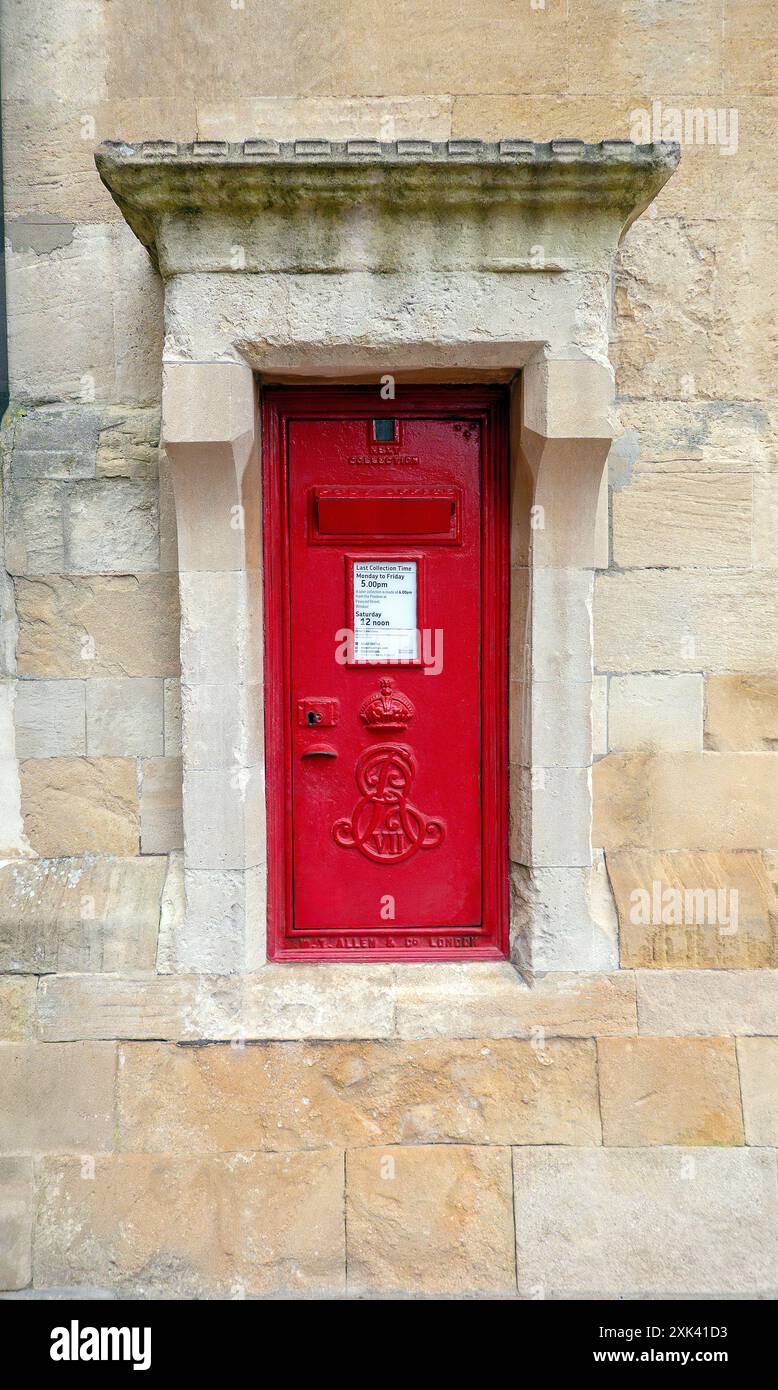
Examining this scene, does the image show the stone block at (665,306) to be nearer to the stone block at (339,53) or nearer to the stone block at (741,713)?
the stone block at (339,53)

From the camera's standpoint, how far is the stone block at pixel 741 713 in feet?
11.3

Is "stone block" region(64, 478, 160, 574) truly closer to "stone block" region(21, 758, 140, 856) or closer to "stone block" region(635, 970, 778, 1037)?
"stone block" region(21, 758, 140, 856)

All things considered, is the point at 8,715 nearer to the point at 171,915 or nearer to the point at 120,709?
the point at 120,709

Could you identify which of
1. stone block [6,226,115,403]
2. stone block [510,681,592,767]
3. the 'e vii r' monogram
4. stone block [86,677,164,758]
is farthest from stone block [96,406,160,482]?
stone block [510,681,592,767]

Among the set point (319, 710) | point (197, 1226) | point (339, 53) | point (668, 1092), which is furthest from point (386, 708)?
point (339, 53)

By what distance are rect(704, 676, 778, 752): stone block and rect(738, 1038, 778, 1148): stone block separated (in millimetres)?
1009

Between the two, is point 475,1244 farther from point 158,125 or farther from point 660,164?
point 158,125

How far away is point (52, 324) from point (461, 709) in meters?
1.98

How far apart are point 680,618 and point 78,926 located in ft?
7.65

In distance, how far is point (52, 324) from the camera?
3420 millimetres

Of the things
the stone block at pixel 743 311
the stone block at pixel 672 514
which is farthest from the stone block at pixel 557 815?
the stone block at pixel 743 311

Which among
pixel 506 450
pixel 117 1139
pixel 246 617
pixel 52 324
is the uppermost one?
pixel 52 324

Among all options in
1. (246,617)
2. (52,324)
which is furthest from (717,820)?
(52,324)

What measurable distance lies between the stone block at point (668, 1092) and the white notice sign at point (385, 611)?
4.93ft
